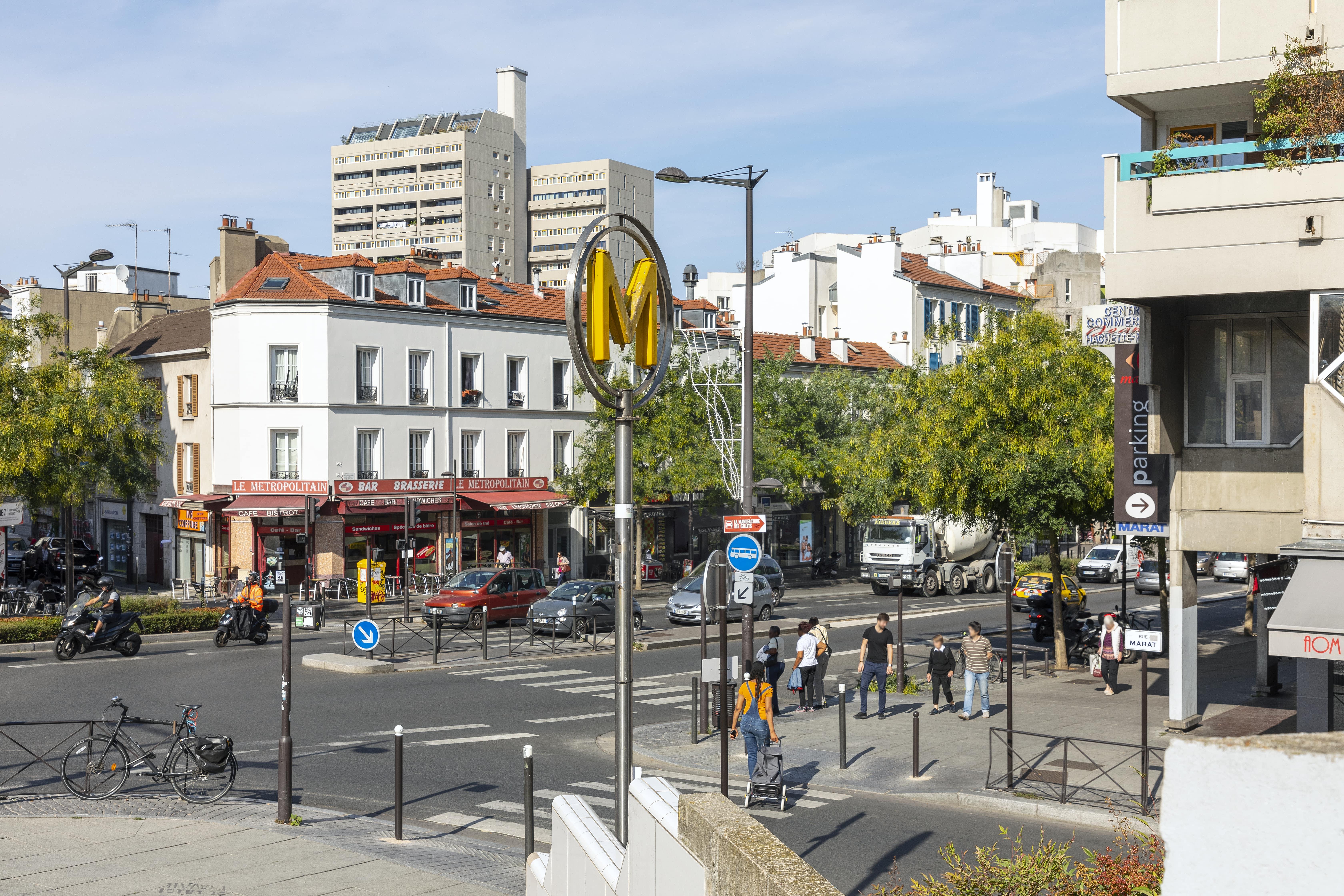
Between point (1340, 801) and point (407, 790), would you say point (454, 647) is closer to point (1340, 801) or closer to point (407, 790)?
point (407, 790)

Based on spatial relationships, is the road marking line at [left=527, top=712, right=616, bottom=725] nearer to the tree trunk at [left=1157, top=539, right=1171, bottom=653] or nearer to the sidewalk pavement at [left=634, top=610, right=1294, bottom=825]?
the sidewalk pavement at [left=634, top=610, right=1294, bottom=825]

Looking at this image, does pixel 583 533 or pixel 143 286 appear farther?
pixel 143 286

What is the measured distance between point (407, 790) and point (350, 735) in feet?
12.3

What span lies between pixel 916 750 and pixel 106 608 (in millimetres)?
19083

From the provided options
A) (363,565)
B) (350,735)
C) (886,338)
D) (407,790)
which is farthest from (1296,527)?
(886,338)

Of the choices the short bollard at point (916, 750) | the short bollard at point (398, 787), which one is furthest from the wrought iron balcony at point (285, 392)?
the short bollard at point (916, 750)

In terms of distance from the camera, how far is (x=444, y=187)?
124 meters

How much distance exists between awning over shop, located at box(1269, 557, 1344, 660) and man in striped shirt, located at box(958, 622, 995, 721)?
6.40 meters

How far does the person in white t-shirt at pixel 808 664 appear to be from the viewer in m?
21.1

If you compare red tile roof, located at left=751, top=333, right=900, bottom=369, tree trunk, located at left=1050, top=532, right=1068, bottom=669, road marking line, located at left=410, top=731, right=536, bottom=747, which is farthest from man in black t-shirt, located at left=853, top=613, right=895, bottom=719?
red tile roof, located at left=751, top=333, right=900, bottom=369

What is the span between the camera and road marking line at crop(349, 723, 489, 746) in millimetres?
18172

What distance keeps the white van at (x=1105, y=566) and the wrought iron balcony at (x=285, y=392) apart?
32228 millimetres

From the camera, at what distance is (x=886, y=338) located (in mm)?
68375

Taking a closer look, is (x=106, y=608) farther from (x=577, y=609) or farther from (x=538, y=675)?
(x=577, y=609)
